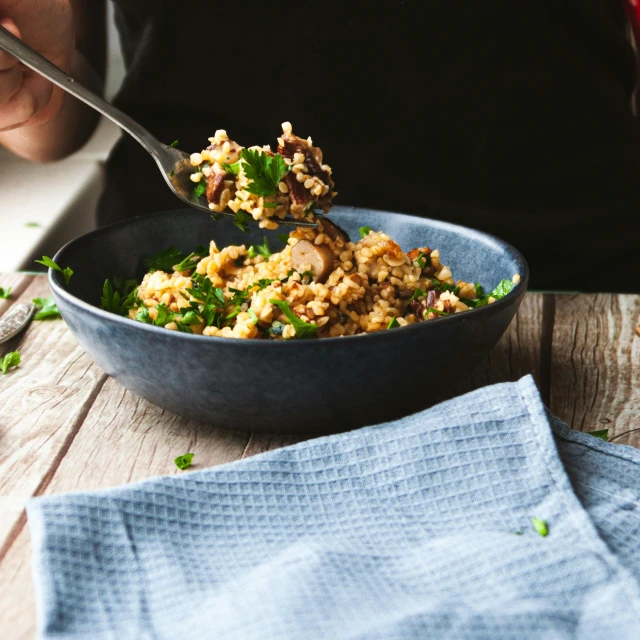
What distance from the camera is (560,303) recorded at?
7.41 ft

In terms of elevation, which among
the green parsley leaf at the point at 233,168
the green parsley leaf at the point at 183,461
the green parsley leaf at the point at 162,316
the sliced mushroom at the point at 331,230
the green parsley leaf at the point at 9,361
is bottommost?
the green parsley leaf at the point at 183,461

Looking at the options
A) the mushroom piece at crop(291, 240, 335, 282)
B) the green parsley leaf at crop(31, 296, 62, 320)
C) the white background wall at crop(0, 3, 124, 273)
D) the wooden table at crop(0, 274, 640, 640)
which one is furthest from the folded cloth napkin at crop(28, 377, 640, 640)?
the white background wall at crop(0, 3, 124, 273)

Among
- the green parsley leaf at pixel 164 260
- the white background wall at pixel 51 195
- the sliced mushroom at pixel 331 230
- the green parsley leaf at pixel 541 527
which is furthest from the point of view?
the white background wall at pixel 51 195

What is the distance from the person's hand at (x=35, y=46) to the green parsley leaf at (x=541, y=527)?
4.37ft

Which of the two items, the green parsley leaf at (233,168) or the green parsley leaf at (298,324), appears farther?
the green parsley leaf at (233,168)

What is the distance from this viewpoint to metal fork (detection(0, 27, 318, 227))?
5.22 feet

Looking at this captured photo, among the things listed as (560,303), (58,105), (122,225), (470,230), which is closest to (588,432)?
(470,230)

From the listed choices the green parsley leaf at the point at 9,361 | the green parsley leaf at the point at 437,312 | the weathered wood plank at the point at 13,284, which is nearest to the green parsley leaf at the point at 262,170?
the green parsley leaf at the point at 437,312

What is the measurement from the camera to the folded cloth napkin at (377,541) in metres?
1.02

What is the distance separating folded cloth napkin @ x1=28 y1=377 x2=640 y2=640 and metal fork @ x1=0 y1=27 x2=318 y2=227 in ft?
1.94

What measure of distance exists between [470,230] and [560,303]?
0.47 m

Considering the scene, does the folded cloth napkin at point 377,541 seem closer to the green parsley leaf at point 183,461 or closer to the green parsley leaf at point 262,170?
the green parsley leaf at point 183,461

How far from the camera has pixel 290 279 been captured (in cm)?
167

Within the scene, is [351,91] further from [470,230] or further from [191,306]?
Answer: [191,306]
